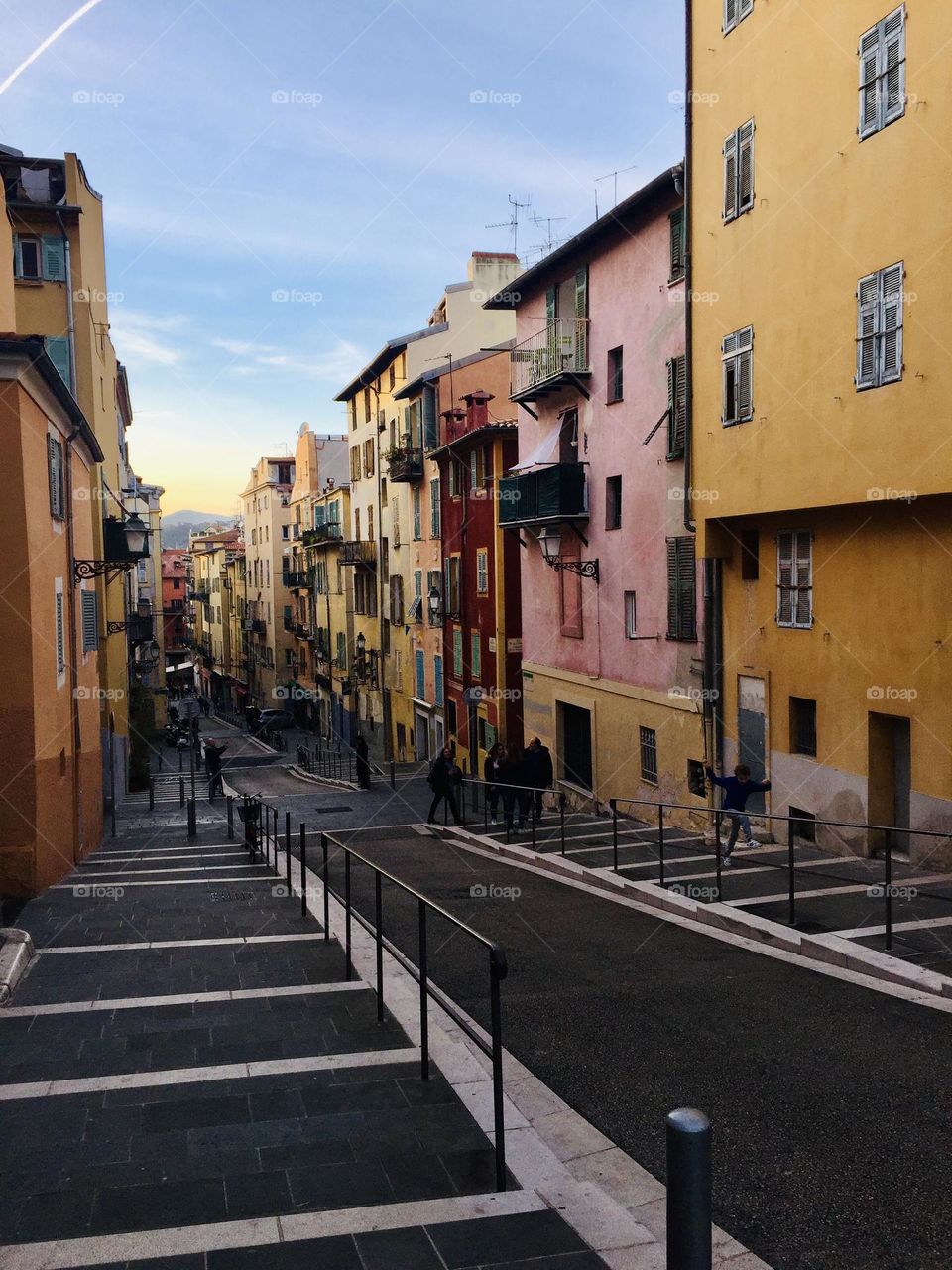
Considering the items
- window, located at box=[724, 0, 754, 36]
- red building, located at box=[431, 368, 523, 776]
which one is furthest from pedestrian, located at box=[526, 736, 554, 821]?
window, located at box=[724, 0, 754, 36]

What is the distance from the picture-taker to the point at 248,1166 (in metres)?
4.59

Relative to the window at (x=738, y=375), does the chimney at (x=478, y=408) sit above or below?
above

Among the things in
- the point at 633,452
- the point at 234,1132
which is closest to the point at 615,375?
the point at 633,452

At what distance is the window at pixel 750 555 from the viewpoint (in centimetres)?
1709

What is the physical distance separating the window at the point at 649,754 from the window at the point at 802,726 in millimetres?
4812

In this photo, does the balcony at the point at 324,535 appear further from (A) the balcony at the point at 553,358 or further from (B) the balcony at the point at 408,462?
(A) the balcony at the point at 553,358

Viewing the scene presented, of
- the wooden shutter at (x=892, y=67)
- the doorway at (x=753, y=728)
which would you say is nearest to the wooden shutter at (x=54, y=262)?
the doorway at (x=753, y=728)

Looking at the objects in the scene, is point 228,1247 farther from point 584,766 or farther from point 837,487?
point 584,766

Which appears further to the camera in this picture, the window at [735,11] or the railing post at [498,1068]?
the window at [735,11]

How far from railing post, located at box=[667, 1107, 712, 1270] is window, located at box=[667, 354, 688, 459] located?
17018 millimetres

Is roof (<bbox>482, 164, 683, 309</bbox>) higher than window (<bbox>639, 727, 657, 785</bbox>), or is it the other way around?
roof (<bbox>482, 164, 683, 309</bbox>)

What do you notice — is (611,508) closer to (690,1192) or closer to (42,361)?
(42,361)

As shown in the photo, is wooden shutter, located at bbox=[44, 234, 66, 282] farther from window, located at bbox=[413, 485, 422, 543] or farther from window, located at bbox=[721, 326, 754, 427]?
window, located at bbox=[721, 326, 754, 427]

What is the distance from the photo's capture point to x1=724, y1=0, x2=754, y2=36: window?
15516 mm
